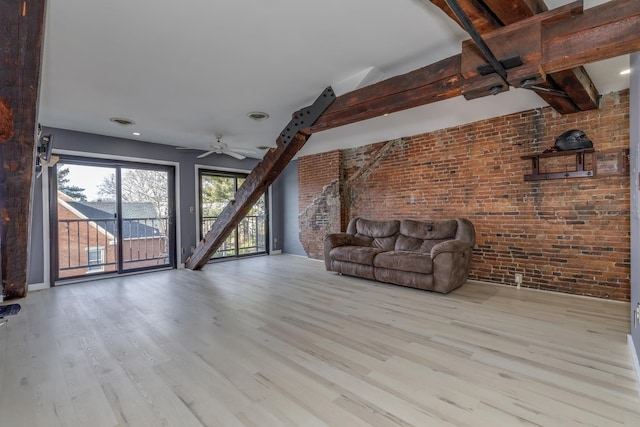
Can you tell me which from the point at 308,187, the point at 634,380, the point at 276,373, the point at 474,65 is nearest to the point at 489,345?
the point at 634,380

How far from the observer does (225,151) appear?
4.99 m

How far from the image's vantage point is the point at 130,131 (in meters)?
4.73

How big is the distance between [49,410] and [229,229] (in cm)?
364

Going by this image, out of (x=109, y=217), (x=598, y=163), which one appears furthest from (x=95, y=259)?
(x=598, y=163)

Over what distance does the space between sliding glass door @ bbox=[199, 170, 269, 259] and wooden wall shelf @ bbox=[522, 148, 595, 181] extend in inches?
214

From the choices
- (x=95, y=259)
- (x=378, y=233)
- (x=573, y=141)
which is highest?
(x=573, y=141)

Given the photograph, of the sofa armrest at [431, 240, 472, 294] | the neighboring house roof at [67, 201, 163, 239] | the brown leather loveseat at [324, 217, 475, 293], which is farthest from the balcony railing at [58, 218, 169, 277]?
the sofa armrest at [431, 240, 472, 294]

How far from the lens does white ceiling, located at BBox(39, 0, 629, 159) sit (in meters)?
2.01

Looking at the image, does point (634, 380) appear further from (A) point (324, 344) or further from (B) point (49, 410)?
(B) point (49, 410)

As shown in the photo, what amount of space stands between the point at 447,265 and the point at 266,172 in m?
2.84

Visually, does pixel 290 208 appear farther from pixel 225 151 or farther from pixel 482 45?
pixel 482 45

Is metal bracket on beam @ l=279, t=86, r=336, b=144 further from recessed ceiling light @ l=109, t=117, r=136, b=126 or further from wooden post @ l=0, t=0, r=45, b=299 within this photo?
wooden post @ l=0, t=0, r=45, b=299

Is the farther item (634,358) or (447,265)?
(447,265)

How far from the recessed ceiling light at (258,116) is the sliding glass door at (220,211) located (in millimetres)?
2615
